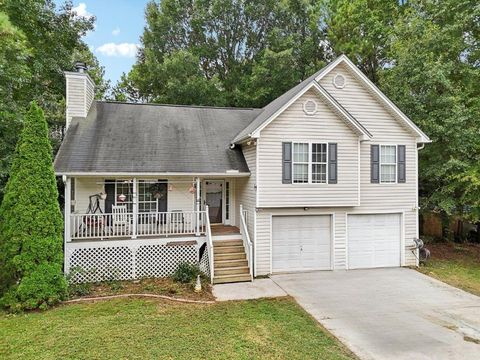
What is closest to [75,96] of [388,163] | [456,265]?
[388,163]

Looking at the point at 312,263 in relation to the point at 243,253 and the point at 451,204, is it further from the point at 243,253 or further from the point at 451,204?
the point at 451,204

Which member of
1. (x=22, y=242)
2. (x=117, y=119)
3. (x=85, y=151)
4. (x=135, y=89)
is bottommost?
(x=22, y=242)

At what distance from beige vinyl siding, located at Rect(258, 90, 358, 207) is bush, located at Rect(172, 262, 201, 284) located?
3.22 m

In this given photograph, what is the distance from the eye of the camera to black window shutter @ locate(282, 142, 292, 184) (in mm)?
11328

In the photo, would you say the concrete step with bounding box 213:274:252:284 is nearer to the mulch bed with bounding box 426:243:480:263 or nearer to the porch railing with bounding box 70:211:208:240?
the porch railing with bounding box 70:211:208:240

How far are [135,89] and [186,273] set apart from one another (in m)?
21.4

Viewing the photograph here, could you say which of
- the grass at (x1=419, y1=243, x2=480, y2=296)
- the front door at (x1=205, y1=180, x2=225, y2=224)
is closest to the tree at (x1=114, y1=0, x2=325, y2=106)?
the front door at (x1=205, y1=180, x2=225, y2=224)

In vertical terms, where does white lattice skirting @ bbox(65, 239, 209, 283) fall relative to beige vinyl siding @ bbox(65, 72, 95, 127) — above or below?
below

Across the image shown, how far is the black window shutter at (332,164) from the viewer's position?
11.6 m

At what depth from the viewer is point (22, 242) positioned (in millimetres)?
8344

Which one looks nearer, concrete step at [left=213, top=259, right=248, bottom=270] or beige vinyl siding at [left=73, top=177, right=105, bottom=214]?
concrete step at [left=213, top=259, right=248, bottom=270]

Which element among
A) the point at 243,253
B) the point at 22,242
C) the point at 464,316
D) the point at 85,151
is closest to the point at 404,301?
the point at 464,316

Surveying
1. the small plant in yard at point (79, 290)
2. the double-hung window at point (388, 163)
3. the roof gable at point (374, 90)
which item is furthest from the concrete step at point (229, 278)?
the roof gable at point (374, 90)

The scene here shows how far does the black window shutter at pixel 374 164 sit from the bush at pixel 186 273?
7.51 m
